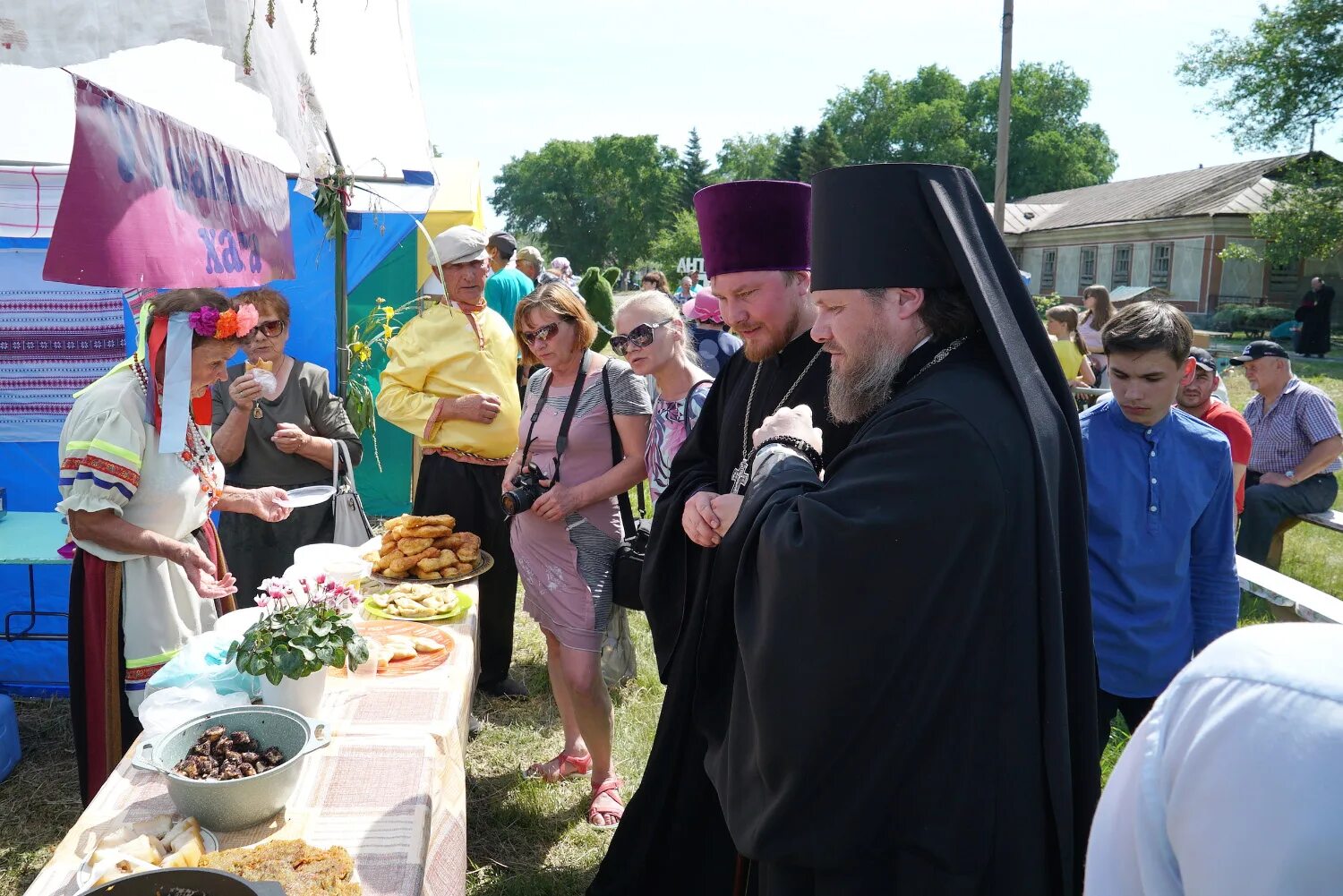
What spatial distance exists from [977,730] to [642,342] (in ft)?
6.58

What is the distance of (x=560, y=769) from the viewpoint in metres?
3.76

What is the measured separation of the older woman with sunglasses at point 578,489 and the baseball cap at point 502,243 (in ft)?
12.9

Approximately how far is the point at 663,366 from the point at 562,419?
1.55ft

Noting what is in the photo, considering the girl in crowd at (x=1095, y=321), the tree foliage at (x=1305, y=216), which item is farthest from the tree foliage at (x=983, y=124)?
the girl in crowd at (x=1095, y=321)

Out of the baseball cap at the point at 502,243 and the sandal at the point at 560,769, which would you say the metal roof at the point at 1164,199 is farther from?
the sandal at the point at 560,769

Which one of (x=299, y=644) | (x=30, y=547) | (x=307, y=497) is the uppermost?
(x=307, y=497)

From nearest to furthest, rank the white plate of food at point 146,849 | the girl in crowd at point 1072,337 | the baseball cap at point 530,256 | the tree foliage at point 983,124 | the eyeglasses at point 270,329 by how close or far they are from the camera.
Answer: the white plate of food at point 146,849
the eyeglasses at point 270,329
the girl in crowd at point 1072,337
the baseball cap at point 530,256
the tree foliage at point 983,124

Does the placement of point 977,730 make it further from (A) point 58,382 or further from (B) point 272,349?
(A) point 58,382

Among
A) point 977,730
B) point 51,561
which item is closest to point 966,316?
point 977,730

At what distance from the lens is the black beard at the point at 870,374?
1.79m

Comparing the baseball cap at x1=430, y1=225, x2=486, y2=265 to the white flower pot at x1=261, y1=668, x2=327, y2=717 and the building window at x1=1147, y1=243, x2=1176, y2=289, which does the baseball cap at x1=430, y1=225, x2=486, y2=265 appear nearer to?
the white flower pot at x1=261, y1=668, x2=327, y2=717

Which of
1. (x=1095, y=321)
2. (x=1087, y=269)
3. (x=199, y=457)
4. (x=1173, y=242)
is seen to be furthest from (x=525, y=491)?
(x=1087, y=269)

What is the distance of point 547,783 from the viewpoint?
12.2ft

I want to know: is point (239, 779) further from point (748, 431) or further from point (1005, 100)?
point (1005, 100)
